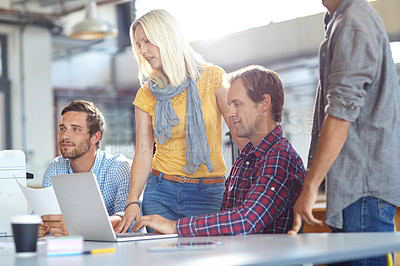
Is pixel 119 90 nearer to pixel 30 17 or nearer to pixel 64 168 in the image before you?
pixel 30 17

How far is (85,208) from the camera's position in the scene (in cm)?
172

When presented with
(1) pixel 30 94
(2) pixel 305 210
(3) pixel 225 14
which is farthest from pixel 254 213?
(1) pixel 30 94

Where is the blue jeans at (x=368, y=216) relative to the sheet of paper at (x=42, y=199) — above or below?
above

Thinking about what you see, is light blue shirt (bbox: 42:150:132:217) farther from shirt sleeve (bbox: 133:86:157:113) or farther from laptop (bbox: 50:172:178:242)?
laptop (bbox: 50:172:178:242)

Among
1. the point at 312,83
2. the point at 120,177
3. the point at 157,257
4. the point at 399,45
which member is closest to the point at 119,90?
the point at 312,83

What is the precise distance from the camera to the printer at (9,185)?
237cm

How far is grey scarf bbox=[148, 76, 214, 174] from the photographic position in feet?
8.04

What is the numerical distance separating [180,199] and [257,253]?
1173mm

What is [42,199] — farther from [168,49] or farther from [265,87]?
[265,87]

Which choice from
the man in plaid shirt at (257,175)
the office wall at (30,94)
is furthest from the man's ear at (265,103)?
the office wall at (30,94)

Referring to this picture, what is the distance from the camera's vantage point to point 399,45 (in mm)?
3678

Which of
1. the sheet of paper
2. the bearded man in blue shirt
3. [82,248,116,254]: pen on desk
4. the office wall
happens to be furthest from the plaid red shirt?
the office wall

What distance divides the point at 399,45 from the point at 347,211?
2.32 m

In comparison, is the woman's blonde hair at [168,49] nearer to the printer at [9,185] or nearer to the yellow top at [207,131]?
the yellow top at [207,131]
